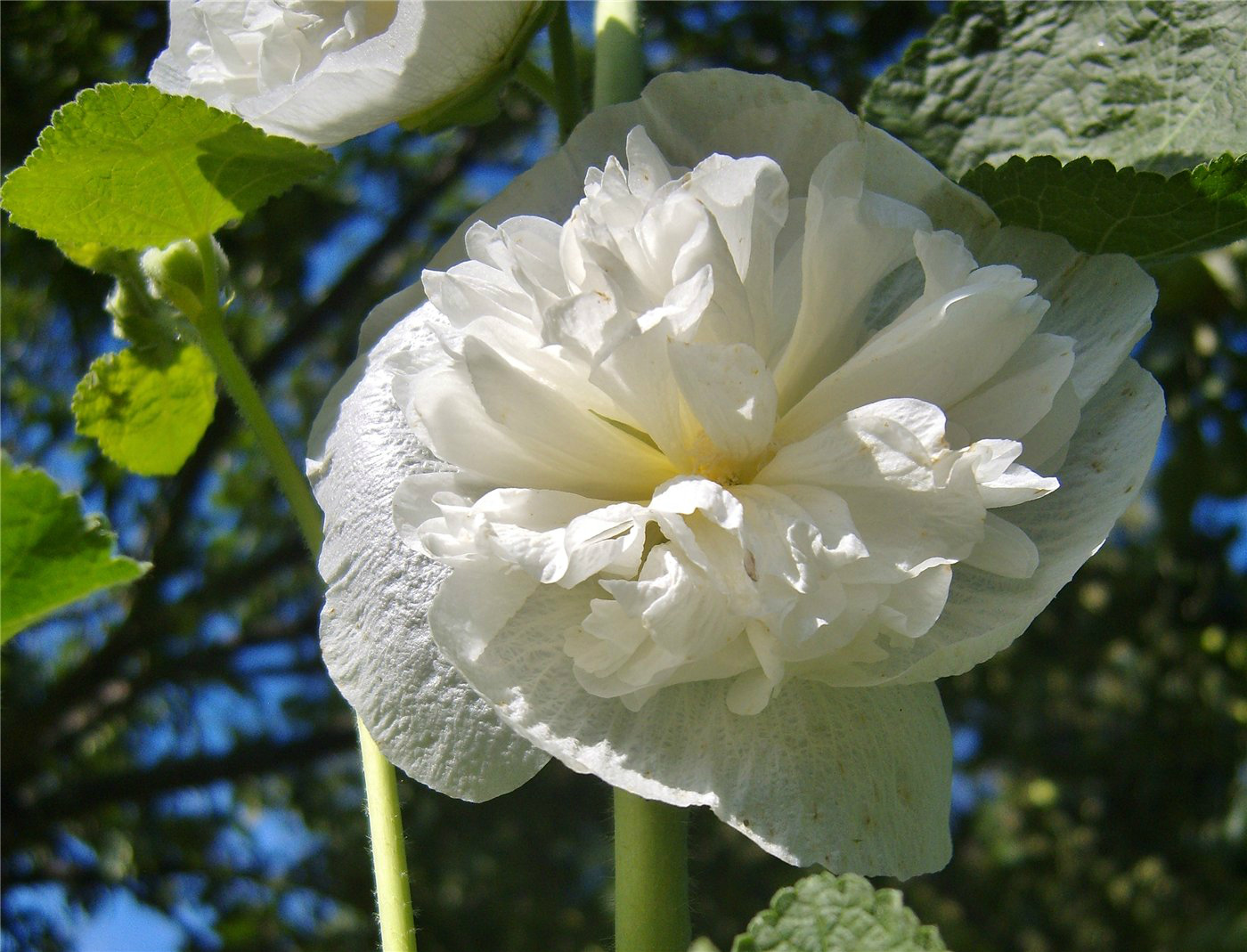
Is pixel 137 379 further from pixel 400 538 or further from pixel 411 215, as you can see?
pixel 411 215

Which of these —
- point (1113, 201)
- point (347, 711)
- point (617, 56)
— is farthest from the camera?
point (347, 711)

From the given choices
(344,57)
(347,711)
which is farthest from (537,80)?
(347,711)

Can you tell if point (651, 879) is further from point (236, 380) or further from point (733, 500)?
point (236, 380)

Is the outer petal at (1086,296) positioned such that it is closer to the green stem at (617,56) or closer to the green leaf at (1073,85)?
the green leaf at (1073,85)

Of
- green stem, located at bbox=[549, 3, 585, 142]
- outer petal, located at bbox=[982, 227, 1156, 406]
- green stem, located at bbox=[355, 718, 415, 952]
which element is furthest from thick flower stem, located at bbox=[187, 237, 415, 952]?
outer petal, located at bbox=[982, 227, 1156, 406]

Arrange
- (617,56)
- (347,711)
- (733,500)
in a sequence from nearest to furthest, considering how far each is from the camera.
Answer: (733,500), (617,56), (347,711)

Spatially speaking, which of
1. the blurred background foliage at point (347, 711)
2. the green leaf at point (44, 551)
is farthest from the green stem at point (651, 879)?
the blurred background foliage at point (347, 711)
